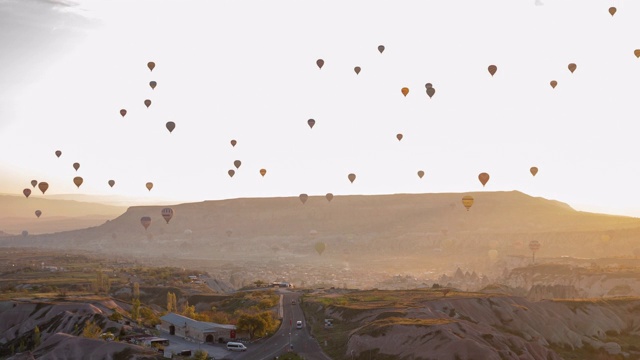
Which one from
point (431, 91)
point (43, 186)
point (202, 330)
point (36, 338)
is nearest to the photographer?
point (202, 330)

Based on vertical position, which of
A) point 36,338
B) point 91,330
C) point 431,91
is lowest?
point 36,338

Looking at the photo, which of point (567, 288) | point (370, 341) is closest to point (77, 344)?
point (370, 341)

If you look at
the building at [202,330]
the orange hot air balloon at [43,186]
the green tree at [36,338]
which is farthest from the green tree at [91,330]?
the orange hot air balloon at [43,186]

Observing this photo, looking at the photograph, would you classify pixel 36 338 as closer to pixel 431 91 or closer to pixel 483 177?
pixel 431 91

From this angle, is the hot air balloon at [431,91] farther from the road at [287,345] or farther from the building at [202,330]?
the building at [202,330]

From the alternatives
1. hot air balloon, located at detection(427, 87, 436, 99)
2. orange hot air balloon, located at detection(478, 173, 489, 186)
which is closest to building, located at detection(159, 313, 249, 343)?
hot air balloon, located at detection(427, 87, 436, 99)

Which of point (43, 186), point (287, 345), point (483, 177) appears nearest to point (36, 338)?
point (287, 345)

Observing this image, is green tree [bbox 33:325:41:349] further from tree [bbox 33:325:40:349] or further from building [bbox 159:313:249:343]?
building [bbox 159:313:249:343]
